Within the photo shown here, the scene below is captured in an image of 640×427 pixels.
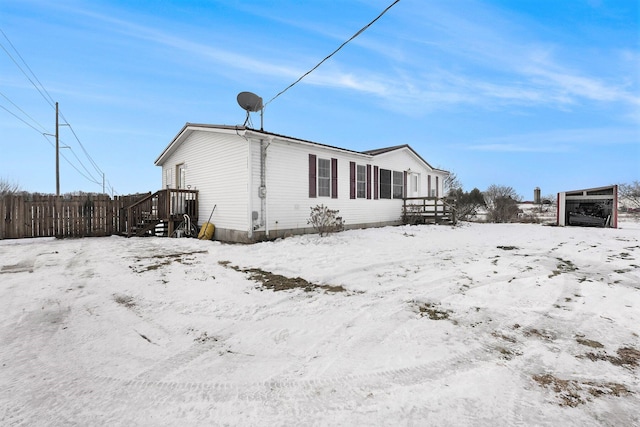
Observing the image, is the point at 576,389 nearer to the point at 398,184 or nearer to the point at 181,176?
the point at 181,176

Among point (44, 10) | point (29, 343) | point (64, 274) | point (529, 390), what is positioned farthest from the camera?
point (44, 10)

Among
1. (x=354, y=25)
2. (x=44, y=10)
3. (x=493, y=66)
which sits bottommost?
(x=354, y=25)

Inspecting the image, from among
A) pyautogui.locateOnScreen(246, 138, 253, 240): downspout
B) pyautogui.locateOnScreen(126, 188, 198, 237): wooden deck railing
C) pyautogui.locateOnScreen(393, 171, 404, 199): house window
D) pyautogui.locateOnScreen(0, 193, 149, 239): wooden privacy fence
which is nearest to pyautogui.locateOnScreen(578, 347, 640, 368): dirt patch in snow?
pyautogui.locateOnScreen(246, 138, 253, 240): downspout

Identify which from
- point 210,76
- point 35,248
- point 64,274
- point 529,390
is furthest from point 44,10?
point 529,390

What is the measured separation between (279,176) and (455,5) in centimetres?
721

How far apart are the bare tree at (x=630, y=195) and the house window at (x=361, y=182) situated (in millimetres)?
30019

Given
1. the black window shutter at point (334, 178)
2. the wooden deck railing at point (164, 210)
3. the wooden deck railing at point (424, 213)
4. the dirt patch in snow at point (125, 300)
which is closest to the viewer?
the dirt patch in snow at point (125, 300)

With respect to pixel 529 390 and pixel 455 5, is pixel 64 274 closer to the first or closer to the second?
pixel 529 390

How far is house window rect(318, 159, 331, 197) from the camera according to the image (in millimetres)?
11930

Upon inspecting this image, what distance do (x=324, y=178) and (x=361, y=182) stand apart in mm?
2667

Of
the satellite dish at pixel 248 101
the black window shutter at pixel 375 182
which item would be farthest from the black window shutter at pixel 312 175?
the black window shutter at pixel 375 182

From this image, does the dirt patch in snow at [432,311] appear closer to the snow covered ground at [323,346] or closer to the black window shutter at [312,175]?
the snow covered ground at [323,346]

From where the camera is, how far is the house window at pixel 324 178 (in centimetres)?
1193

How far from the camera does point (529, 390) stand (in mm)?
1960
